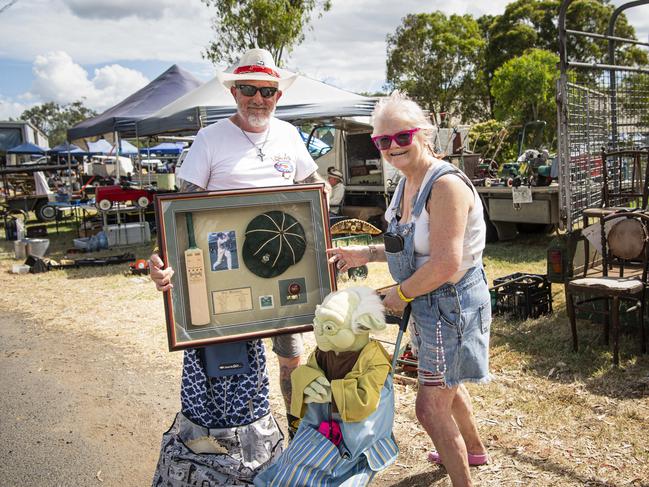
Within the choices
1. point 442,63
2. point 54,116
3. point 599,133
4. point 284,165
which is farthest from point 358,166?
point 54,116

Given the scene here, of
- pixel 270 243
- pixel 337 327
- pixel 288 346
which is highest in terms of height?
pixel 270 243

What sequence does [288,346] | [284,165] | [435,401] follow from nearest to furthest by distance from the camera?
[435,401] → [284,165] → [288,346]

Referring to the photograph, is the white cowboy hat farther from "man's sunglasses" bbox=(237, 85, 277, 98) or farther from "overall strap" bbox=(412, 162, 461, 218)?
"overall strap" bbox=(412, 162, 461, 218)

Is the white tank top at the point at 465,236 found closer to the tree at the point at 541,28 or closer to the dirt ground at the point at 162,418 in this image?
the dirt ground at the point at 162,418

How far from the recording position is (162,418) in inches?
175

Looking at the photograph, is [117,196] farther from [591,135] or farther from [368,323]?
[368,323]

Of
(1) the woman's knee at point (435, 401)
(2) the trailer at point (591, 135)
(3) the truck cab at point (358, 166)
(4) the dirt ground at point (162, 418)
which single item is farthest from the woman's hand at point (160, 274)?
(3) the truck cab at point (358, 166)

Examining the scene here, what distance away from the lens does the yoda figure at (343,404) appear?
2.27 m

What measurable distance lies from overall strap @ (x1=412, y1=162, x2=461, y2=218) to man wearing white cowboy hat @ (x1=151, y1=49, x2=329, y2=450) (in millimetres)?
632

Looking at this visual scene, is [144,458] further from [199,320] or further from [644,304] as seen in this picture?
[644,304]

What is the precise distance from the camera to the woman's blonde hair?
8.25 feet

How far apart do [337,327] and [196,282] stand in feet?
2.55

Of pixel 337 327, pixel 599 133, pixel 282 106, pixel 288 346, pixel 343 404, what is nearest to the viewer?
pixel 343 404

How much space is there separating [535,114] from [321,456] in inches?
1046
